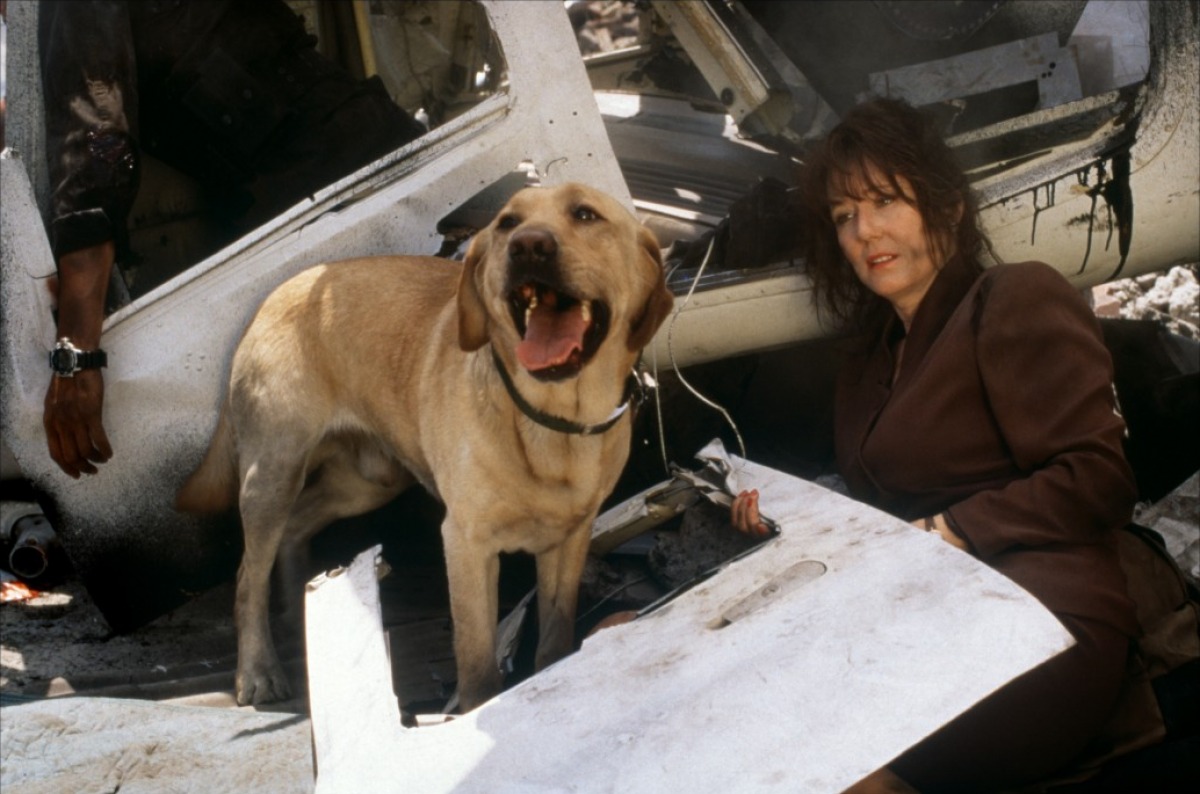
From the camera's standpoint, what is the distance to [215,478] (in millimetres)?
3242

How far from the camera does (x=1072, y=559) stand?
7.64ft

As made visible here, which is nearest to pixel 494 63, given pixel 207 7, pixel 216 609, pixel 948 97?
pixel 207 7

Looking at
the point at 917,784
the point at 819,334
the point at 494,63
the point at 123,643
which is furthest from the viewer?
the point at 494,63

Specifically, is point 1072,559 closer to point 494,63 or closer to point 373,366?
point 373,366

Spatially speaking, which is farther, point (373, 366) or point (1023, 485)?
point (373, 366)

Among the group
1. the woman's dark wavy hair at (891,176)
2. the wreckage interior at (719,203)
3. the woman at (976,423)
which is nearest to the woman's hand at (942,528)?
the woman at (976,423)

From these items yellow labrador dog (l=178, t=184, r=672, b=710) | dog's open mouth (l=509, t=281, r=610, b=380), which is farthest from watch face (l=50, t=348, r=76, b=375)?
dog's open mouth (l=509, t=281, r=610, b=380)

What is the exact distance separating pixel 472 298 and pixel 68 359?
1.15 meters

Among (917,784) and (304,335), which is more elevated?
(304,335)

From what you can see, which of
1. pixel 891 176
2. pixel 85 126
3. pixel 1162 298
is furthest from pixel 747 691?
pixel 1162 298

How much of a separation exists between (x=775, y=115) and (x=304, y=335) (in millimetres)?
1732

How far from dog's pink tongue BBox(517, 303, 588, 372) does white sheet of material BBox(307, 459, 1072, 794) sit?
0.67 metres

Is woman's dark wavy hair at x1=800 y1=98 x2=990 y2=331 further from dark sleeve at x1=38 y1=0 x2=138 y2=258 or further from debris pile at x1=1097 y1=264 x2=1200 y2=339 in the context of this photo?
debris pile at x1=1097 y1=264 x2=1200 y2=339

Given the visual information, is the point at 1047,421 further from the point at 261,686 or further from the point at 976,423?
the point at 261,686
